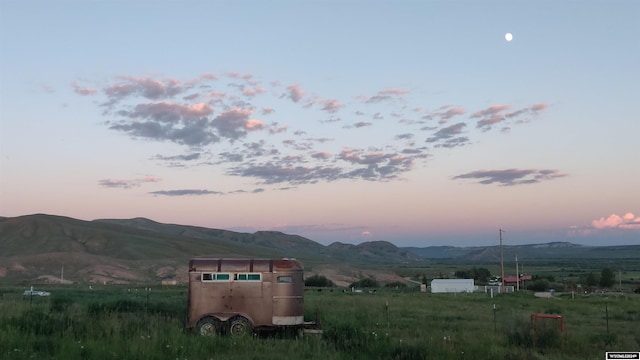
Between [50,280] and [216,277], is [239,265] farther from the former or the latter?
[50,280]

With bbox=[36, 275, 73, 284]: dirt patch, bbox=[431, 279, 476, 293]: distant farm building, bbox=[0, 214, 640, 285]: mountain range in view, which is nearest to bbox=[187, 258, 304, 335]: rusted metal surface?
bbox=[431, 279, 476, 293]: distant farm building

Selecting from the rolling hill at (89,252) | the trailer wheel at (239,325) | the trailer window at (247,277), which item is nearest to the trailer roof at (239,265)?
the trailer window at (247,277)

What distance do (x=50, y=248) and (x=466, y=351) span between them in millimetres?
126235

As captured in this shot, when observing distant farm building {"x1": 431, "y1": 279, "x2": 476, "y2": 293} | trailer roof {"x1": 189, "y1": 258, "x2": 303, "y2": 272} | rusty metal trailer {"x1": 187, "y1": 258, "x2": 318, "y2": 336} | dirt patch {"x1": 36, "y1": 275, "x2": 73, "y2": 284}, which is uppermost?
trailer roof {"x1": 189, "y1": 258, "x2": 303, "y2": 272}

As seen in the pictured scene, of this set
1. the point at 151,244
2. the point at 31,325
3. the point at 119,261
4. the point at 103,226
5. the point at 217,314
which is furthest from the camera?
the point at 103,226

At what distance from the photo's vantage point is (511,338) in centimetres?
1578

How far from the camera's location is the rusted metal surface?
19.0 meters

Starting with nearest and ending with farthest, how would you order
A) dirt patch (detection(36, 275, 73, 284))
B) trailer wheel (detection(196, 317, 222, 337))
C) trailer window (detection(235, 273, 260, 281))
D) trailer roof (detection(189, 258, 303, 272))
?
trailer wheel (detection(196, 317, 222, 337)), trailer window (detection(235, 273, 260, 281)), trailer roof (detection(189, 258, 303, 272)), dirt patch (detection(36, 275, 73, 284))

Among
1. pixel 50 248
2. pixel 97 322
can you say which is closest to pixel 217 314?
pixel 97 322

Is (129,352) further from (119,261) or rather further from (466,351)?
(119,261)

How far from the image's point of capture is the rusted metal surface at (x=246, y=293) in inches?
749

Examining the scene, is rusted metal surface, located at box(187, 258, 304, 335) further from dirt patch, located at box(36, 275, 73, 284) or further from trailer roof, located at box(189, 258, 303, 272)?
dirt patch, located at box(36, 275, 73, 284)

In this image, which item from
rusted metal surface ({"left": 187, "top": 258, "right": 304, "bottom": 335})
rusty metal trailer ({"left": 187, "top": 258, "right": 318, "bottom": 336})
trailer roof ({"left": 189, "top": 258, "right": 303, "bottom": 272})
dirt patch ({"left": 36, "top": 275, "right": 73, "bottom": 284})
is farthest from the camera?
dirt patch ({"left": 36, "top": 275, "right": 73, "bottom": 284})

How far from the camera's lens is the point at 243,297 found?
62.9 feet
